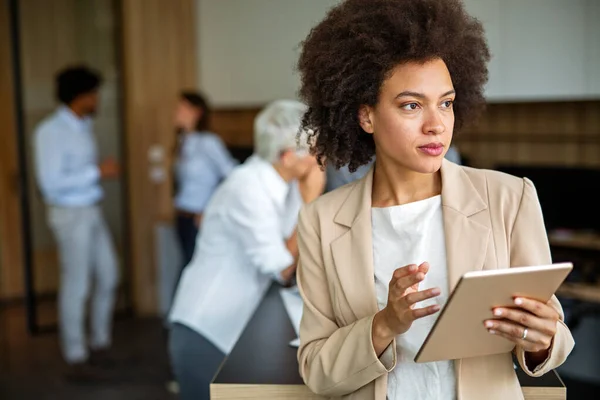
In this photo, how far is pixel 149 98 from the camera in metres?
5.69

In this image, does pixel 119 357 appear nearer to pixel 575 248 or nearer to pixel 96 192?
pixel 96 192

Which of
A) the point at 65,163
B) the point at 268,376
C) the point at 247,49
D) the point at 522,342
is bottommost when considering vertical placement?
the point at 268,376

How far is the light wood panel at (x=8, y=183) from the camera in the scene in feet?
20.6

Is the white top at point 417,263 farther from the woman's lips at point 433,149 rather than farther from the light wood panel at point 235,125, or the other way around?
the light wood panel at point 235,125

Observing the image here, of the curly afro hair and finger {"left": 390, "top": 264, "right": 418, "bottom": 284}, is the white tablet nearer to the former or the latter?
finger {"left": 390, "top": 264, "right": 418, "bottom": 284}

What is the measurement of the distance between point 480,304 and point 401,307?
0.41ft

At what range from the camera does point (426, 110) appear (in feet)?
4.38

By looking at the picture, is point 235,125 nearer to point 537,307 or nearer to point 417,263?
point 417,263

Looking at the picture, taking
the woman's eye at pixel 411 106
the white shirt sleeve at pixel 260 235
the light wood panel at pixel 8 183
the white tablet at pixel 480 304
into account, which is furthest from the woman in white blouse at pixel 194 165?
the white tablet at pixel 480 304

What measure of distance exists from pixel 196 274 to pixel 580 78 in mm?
2215

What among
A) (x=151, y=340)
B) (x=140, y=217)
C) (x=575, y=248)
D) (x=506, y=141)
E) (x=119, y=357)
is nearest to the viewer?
(x=575, y=248)

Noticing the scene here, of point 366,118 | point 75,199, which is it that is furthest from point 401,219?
point 75,199

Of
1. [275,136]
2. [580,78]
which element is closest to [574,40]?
[580,78]

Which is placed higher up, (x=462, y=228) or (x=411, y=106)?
(x=411, y=106)
